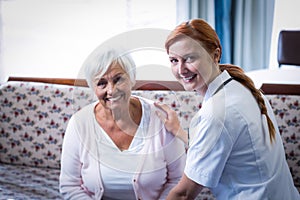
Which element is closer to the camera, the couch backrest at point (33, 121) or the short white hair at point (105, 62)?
the short white hair at point (105, 62)

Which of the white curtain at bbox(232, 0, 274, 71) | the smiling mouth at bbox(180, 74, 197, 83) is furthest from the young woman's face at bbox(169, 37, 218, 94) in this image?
the white curtain at bbox(232, 0, 274, 71)

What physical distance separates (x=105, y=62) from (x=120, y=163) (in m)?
0.35

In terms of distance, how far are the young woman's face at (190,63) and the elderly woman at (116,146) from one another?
16 cm

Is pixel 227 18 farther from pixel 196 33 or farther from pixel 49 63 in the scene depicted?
pixel 196 33

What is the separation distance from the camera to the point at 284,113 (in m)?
1.93

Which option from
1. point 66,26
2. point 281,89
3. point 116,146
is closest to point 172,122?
point 116,146

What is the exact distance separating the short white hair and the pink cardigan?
0.56ft

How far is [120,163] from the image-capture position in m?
1.39

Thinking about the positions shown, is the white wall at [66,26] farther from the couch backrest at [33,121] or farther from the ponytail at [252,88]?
the ponytail at [252,88]

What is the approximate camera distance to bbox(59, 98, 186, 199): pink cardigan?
1.40 m

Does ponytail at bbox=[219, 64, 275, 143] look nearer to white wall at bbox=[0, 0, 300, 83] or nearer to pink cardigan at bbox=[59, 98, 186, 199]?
pink cardigan at bbox=[59, 98, 186, 199]

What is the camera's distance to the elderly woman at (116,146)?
4.24 ft

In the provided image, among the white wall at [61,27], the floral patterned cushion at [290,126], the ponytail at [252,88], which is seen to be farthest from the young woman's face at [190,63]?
the white wall at [61,27]

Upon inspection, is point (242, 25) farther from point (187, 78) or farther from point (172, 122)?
point (187, 78)
